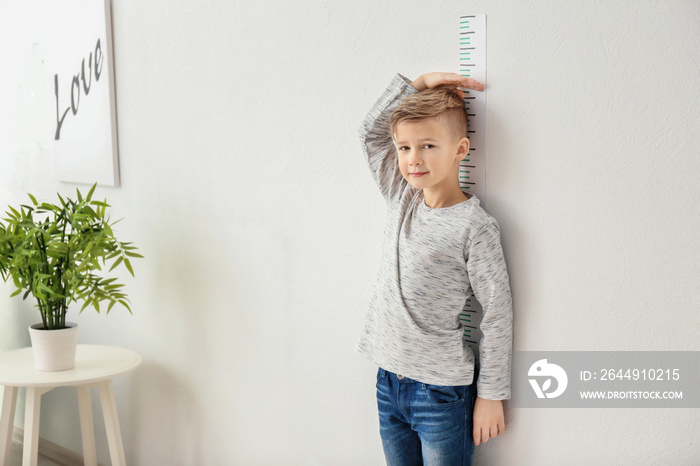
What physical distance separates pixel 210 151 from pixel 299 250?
373 mm

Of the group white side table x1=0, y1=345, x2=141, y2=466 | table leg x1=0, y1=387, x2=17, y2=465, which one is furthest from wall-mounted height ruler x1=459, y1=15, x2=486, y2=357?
table leg x1=0, y1=387, x2=17, y2=465

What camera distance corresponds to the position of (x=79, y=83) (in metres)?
1.98

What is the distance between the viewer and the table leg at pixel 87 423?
73.1 inches

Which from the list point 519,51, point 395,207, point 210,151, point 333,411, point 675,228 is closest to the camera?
point 675,228

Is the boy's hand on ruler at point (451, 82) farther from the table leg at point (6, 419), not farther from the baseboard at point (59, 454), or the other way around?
the baseboard at point (59, 454)

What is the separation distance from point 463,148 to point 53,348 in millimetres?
1186

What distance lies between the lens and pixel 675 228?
105 cm

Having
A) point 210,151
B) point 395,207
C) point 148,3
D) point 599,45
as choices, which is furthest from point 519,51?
point 148,3

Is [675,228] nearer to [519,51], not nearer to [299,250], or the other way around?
[519,51]

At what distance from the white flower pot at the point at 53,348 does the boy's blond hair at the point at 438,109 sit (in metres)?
1.09

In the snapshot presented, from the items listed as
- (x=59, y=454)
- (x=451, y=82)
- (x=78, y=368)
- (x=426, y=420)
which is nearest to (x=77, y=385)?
(x=78, y=368)

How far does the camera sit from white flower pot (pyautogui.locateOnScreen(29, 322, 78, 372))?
1.72 meters

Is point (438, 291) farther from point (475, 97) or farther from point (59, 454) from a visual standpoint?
point (59, 454)

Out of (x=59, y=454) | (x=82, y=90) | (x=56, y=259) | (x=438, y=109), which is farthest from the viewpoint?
(x=59, y=454)
